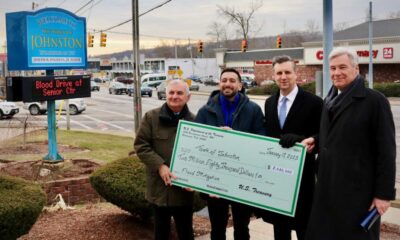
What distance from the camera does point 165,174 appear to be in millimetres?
4297

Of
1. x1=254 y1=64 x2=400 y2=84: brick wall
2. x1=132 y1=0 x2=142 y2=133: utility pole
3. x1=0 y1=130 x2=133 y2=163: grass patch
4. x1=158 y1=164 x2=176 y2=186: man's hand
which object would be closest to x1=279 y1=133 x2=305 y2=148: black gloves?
x1=158 y1=164 x2=176 y2=186: man's hand

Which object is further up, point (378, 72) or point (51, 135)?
point (378, 72)

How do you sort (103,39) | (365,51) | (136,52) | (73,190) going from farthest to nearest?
(365,51)
(103,39)
(136,52)
(73,190)

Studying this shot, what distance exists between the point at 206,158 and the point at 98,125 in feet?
68.4

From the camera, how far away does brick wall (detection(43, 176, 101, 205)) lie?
8.29 metres

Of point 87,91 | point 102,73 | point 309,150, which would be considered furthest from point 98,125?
point 102,73

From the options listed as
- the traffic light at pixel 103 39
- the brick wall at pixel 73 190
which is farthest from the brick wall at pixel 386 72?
the brick wall at pixel 73 190

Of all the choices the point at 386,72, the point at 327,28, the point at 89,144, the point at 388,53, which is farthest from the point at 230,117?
the point at 386,72

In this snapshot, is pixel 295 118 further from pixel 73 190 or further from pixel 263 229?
pixel 73 190

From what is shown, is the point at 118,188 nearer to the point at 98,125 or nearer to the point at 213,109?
the point at 213,109

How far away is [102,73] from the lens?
404ft

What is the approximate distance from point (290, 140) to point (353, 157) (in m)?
0.66

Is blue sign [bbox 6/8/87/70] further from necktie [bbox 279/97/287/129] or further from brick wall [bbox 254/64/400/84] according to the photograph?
brick wall [bbox 254/64/400/84]

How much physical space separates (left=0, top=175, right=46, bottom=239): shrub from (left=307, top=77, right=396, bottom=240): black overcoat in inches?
99.1
